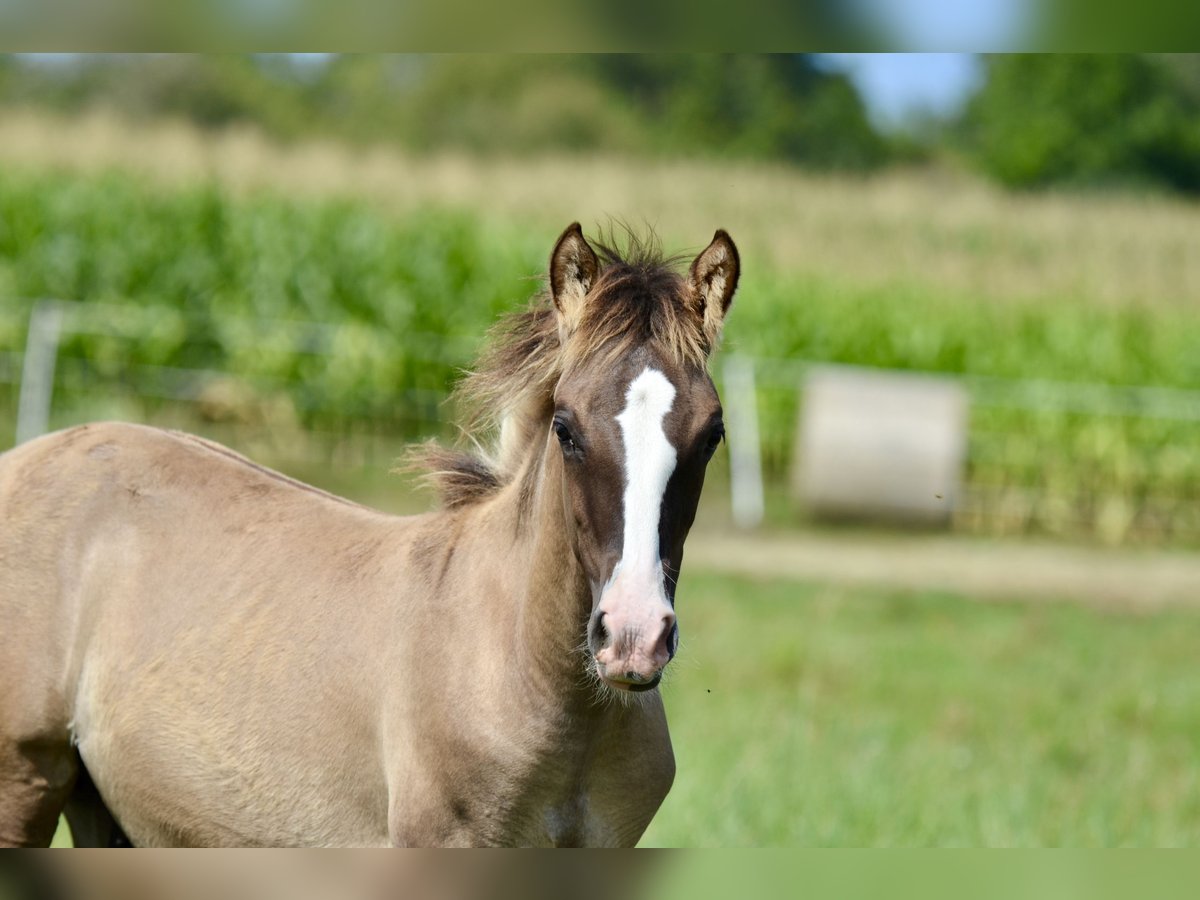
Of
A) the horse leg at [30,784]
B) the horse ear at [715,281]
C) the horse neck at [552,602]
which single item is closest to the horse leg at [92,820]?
the horse leg at [30,784]

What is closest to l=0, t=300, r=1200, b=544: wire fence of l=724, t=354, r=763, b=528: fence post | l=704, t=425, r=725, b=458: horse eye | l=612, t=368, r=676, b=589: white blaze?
l=724, t=354, r=763, b=528: fence post

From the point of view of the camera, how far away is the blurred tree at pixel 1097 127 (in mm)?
26750

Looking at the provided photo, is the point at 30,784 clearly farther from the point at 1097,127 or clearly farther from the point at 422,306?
the point at 1097,127

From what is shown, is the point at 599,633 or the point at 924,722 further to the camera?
the point at 924,722

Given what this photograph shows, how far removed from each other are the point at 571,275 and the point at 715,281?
32 centimetres

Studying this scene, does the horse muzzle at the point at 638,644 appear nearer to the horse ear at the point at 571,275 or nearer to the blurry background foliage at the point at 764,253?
the horse ear at the point at 571,275

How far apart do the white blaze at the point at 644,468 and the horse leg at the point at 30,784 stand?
1656 millimetres

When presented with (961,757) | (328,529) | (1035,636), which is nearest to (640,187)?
(1035,636)

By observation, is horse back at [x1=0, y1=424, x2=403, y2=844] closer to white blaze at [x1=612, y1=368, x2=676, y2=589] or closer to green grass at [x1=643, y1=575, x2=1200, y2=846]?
white blaze at [x1=612, y1=368, x2=676, y2=589]

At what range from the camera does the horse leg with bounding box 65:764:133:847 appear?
356cm

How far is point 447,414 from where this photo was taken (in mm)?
14469

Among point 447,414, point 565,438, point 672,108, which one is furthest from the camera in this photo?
point 672,108

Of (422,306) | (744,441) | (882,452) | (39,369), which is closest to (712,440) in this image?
(882,452)

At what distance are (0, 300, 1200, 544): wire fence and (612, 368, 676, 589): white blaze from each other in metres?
11.9
